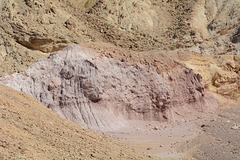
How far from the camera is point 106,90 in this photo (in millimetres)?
12695

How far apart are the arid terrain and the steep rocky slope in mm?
26

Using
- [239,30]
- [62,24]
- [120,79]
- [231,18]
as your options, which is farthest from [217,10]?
[120,79]

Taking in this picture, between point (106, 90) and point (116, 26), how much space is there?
1265 centimetres

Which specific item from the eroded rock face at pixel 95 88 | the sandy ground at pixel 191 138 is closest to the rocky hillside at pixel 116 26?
the eroded rock face at pixel 95 88

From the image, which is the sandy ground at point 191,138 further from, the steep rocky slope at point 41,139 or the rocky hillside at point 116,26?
the rocky hillside at point 116,26

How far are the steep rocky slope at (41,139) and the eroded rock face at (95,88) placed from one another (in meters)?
3.82

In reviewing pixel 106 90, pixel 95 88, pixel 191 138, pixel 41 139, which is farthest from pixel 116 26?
pixel 41 139

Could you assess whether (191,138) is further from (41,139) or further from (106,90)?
(41,139)

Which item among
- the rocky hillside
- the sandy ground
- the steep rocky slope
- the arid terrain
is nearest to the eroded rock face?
the arid terrain

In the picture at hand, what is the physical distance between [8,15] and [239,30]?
17.4m

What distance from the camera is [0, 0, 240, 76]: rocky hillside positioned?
16578 millimetres

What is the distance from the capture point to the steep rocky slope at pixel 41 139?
5.34 meters

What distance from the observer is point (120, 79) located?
1340 centimetres

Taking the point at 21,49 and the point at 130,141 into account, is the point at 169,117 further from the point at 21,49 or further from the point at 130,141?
the point at 21,49
